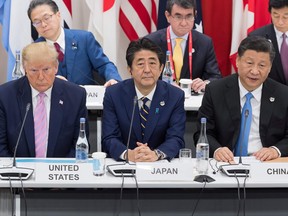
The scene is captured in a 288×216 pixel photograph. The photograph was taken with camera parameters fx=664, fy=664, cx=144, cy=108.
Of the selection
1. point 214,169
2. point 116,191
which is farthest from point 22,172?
point 214,169

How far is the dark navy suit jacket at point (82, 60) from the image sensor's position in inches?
219

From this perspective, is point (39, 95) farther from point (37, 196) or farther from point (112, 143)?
point (37, 196)

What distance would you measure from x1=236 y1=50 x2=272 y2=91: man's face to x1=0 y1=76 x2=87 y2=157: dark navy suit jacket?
3.38 ft

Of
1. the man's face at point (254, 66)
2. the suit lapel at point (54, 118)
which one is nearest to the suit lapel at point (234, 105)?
the man's face at point (254, 66)

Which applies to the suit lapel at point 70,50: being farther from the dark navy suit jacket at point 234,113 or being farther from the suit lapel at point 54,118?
the dark navy suit jacket at point 234,113

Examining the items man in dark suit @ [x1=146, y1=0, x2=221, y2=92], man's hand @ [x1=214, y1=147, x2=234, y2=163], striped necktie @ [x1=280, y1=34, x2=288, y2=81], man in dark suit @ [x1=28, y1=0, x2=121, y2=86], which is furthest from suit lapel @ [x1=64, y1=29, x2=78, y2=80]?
man's hand @ [x1=214, y1=147, x2=234, y2=163]

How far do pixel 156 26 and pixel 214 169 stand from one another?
3.28m

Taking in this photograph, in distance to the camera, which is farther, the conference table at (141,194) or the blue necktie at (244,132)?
the blue necktie at (244,132)

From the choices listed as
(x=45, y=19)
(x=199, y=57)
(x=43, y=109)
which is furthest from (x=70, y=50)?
(x=43, y=109)

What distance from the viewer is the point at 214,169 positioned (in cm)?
370

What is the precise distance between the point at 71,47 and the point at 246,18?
6.27 ft

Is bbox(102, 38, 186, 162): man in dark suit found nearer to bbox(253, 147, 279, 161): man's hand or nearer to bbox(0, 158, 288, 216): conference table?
bbox(253, 147, 279, 161): man's hand

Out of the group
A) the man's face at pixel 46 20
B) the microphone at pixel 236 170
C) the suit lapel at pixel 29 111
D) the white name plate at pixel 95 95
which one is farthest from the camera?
the man's face at pixel 46 20

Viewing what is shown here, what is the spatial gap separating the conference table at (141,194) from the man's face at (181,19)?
223 cm
